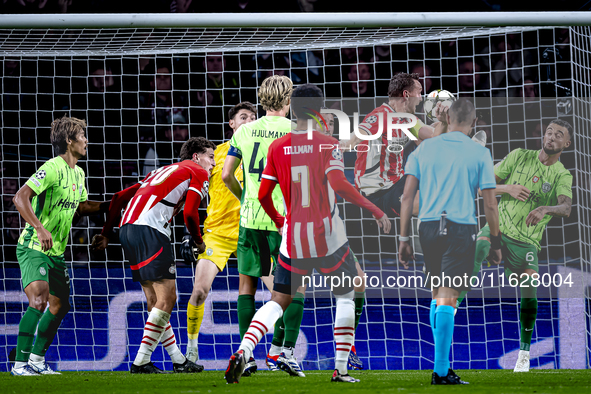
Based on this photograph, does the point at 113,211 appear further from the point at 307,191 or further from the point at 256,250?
the point at 307,191

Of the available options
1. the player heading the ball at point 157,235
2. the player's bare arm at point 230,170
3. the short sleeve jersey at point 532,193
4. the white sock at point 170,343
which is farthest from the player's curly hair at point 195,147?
the short sleeve jersey at point 532,193

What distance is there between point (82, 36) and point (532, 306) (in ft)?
13.0

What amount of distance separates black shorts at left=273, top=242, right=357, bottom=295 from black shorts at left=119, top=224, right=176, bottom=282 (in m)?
1.14

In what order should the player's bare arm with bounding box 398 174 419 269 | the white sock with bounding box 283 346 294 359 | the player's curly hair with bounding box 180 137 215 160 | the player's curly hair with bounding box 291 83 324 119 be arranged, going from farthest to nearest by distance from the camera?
the player's curly hair with bounding box 180 137 215 160 → the white sock with bounding box 283 346 294 359 → the player's curly hair with bounding box 291 83 324 119 → the player's bare arm with bounding box 398 174 419 269

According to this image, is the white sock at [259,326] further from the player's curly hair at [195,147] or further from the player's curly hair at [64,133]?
the player's curly hair at [64,133]

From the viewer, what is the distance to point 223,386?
3367 millimetres

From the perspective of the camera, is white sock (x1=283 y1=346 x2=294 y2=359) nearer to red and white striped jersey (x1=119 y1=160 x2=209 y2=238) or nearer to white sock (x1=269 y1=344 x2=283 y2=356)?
white sock (x1=269 y1=344 x2=283 y2=356)

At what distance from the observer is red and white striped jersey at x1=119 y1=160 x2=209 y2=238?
179 inches

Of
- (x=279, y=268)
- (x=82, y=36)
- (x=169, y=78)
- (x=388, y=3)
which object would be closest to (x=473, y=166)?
(x=279, y=268)

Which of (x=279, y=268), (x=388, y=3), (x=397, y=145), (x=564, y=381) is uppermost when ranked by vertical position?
(x=388, y=3)

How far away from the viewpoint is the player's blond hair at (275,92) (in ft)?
13.7

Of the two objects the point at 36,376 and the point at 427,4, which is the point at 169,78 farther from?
the point at 36,376

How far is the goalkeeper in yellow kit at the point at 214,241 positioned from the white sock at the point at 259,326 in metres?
1.25

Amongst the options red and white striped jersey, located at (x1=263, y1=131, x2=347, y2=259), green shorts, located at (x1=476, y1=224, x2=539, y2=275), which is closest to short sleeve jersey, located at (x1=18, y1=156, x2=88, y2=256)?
red and white striped jersey, located at (x1=263, y1=131, x2=347, y2=259)
